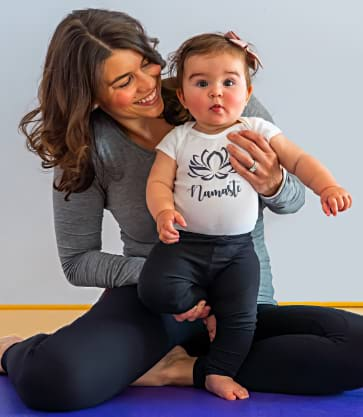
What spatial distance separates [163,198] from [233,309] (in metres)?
0.23

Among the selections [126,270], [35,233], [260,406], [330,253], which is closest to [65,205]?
[126,270]

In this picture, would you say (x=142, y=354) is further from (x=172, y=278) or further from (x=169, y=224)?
(x=169, y=224)

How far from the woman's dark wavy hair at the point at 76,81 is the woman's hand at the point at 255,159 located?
25 cm

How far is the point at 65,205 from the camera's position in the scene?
1.69 metres

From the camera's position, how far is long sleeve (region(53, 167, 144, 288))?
1647 millimetres

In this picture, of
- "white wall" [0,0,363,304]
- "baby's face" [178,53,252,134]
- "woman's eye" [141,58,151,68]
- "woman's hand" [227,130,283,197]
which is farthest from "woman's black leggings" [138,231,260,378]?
"white wall" [0,0,363,304]

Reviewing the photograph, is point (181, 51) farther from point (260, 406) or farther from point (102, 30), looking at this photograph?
point (260, 406)

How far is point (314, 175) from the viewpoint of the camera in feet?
4.65

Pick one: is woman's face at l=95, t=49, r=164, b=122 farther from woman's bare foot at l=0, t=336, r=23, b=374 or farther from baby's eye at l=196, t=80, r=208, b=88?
woman's bare foot at l=0, t=336, r=23, b=374

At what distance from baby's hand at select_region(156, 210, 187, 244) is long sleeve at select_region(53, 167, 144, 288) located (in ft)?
0.95

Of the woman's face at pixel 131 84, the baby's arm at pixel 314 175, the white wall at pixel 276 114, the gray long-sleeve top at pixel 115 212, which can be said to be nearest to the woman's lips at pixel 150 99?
the woman's face at pixel 131 84

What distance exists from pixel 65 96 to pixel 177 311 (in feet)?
1.54

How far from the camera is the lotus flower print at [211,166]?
144cm

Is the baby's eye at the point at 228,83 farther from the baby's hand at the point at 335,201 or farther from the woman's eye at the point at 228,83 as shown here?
the baby's hand at the point at 335,201
